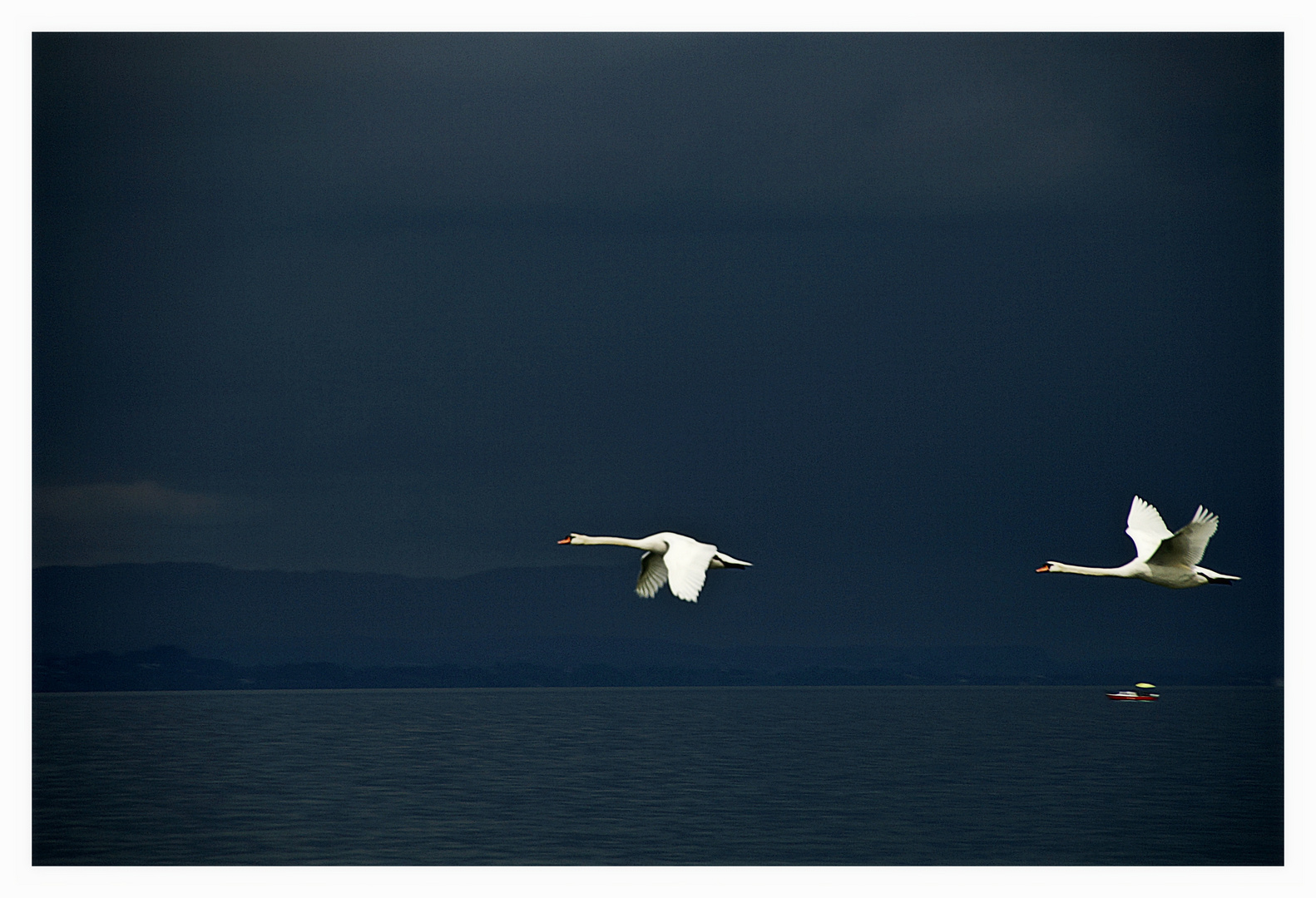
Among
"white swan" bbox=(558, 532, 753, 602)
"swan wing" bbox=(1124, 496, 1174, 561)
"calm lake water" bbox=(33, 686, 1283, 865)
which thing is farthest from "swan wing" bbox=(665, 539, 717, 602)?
"swan wing" bbox=(1124, 496, 1174, 561)

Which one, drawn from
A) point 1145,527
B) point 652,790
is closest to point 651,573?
point 1145,527

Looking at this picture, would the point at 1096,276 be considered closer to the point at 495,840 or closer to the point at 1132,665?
the point at 495,840

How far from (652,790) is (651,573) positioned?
237 inches

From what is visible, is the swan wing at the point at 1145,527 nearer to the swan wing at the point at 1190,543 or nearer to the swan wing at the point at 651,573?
the swan wing at the point at 1190,543

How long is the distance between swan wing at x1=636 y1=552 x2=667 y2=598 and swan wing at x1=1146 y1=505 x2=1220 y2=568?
3.34 m

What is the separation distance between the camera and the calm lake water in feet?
40.0

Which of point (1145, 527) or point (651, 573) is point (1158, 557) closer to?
point (1145, 527)

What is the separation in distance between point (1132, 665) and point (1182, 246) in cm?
3185

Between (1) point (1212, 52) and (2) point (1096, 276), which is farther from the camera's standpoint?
(2) point (1096, 276)

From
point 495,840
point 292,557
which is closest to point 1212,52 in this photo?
point 495,840

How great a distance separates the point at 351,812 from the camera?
46.4ft

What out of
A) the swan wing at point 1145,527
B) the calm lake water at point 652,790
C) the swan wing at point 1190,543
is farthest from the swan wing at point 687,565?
the swan wing at point 1190,543

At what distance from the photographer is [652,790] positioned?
16266 millimetres

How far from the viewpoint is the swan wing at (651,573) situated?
1082 centimetres
